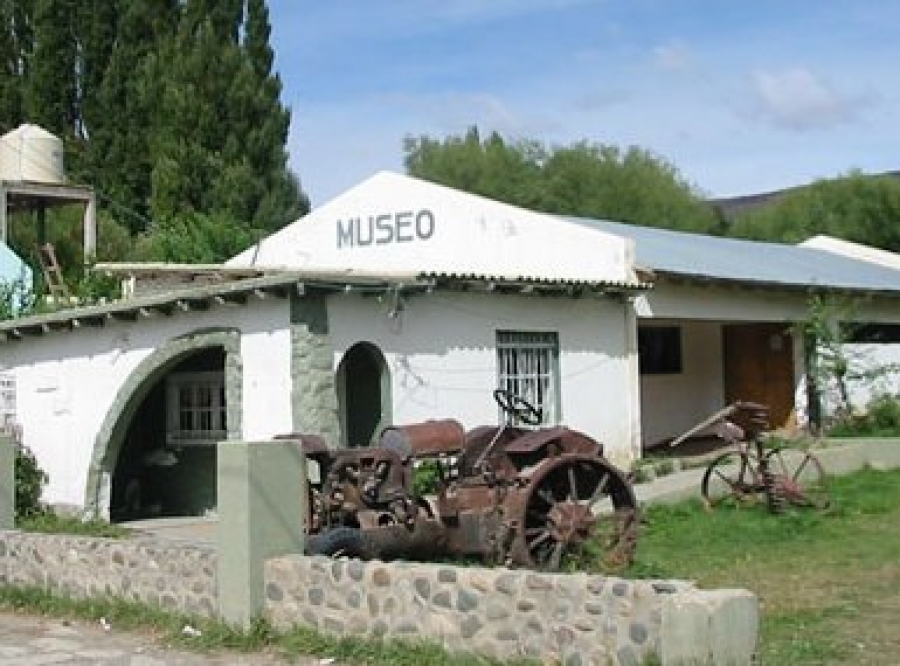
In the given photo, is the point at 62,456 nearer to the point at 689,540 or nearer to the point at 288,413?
the point at 288,413

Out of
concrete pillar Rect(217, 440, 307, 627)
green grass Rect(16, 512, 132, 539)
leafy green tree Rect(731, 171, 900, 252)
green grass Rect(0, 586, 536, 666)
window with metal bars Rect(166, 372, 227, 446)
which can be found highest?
leafy green tree Rect(731, 171, 900, 252)

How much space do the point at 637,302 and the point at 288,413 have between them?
6.50 m

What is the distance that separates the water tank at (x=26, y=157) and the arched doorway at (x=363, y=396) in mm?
18182

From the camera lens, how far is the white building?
49.4 ft

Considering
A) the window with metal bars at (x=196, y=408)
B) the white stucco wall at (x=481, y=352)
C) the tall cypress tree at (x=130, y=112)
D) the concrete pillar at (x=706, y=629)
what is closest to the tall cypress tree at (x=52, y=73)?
the tall cypress tree at (x=130, y=112)

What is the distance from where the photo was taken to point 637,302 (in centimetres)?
1931

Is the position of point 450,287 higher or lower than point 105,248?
lower

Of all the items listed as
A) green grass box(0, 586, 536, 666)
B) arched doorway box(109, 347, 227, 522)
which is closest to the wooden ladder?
arched doorway box(109, 347, 227, 522)

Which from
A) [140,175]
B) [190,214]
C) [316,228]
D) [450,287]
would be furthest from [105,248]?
[450,287]

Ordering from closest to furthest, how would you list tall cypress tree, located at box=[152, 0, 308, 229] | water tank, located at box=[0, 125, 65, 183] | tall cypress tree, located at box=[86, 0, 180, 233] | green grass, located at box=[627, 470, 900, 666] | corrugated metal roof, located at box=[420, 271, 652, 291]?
green grass, located at box=[627, 470, 900, 666] → corrugated metal roof, located at box=[420, 271, 652, 291] → water tank, located at box=[0, 125, 65, 183] → tall cypress tree, located at box=[152, 0, 308, 229] → tall cypress tree, located at box=[86, 0, 180, 233]

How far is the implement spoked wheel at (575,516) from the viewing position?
37.1 feet

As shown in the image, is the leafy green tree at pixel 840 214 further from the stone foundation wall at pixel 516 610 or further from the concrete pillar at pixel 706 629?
the concrete pillar at pixel 706 629

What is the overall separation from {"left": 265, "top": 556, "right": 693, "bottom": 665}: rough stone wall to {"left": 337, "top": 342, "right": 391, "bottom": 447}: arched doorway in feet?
20.1

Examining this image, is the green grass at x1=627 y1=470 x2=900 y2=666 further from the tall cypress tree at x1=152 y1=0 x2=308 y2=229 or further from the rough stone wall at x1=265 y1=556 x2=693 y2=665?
the tall cypress tree at x1=152 y1=0 x2=308 y2=229
